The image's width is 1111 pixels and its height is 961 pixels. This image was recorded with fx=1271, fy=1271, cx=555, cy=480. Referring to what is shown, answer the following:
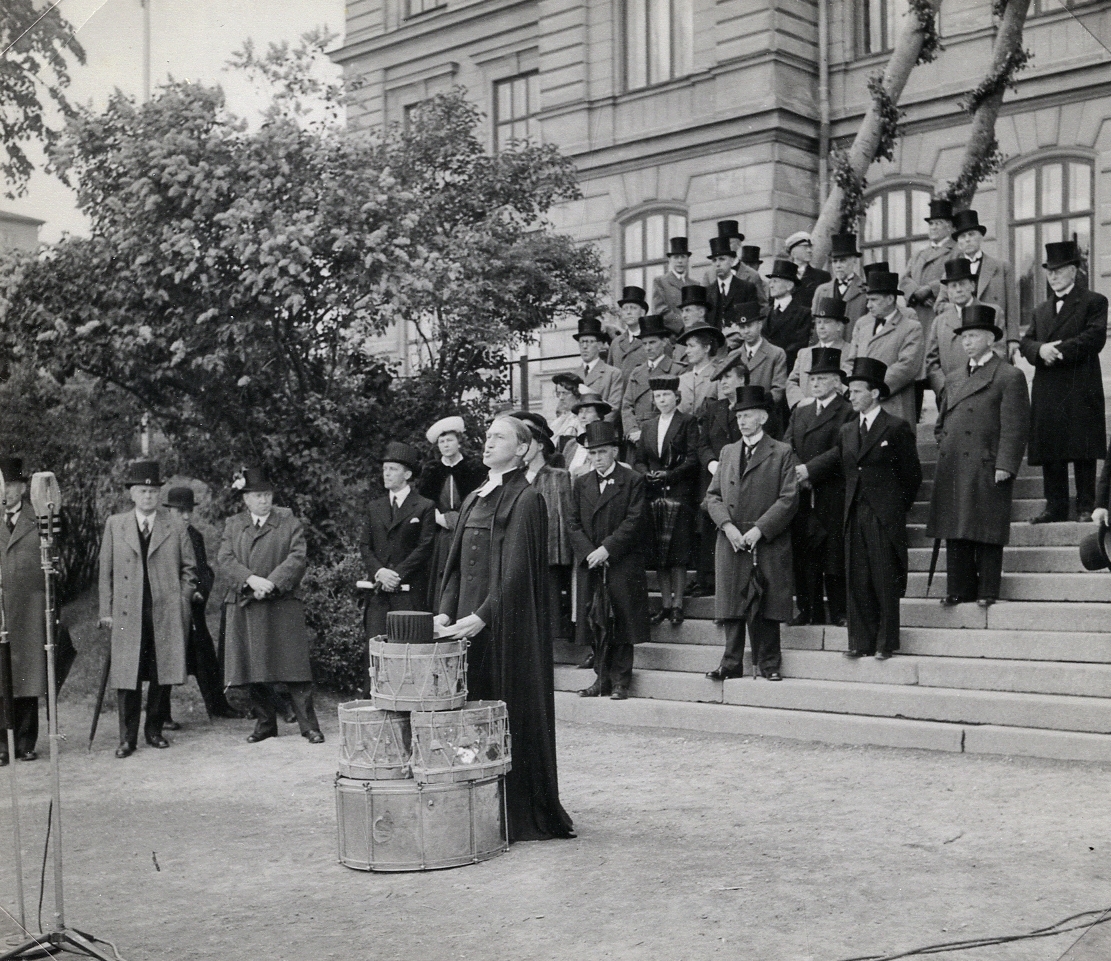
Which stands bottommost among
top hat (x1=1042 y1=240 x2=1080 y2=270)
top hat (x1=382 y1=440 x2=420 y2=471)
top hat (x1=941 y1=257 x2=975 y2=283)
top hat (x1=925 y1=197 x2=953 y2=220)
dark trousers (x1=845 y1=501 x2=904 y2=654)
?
dark trousers (x1=845 y1=501 x2=904 y2=654)

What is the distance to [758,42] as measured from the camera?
7430 millimetres

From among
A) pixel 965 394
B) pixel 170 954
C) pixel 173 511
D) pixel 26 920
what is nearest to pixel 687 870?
pixel 170 954

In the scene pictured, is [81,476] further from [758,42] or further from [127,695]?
[758,42]

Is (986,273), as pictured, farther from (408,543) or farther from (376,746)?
(376,746)

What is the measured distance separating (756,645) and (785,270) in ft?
10.3

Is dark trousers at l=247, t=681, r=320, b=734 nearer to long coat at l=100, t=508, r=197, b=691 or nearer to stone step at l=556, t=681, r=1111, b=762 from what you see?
long coat at l=100, t=508, r=197, b=691

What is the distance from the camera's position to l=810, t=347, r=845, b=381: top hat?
26.3 feet

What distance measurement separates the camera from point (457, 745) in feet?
16.0

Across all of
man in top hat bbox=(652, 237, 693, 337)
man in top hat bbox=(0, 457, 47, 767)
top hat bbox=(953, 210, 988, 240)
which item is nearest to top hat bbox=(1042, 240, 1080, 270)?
top hat bbox=(953, 210, 988, 240)

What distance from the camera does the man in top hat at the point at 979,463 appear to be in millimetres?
7262

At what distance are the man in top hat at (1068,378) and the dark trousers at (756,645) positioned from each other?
6.37ft

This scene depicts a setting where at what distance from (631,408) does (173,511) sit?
12.1 ft

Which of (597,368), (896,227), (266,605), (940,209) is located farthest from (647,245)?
(266,605)

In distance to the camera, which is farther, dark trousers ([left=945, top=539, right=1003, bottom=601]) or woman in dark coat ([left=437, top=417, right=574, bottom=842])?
dark trousers ([left=945, top=539, right=1003, bottom=601])
